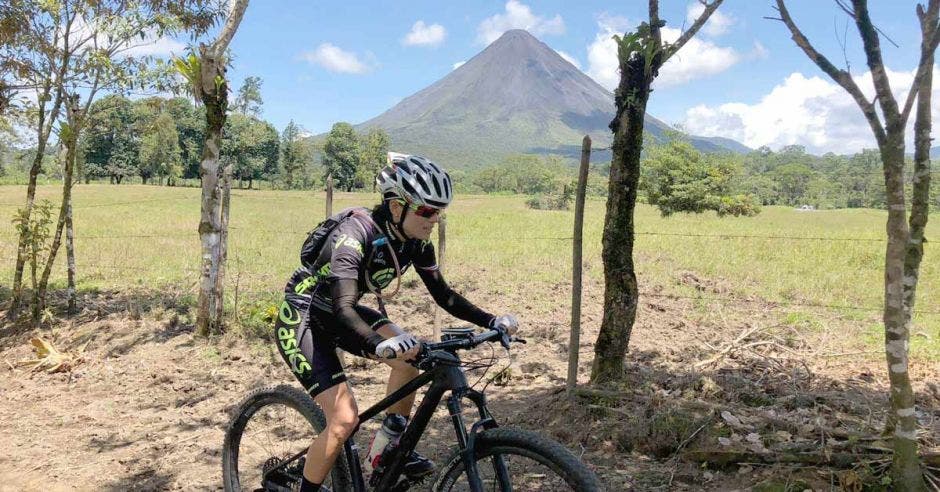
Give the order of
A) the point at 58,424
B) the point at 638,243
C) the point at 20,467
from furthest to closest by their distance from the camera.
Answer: the point at 638,243, the point at 58,424, the point at 20,467

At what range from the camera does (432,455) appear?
507 cm

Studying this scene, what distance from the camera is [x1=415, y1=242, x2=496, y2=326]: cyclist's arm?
11.3 feet

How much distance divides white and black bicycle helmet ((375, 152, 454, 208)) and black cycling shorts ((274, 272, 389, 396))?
704mm

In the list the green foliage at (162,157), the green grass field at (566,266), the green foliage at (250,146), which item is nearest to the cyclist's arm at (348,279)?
the green grass field at (566,266)

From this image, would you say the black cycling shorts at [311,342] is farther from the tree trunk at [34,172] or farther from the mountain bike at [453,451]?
the tree trunk at [34,172]

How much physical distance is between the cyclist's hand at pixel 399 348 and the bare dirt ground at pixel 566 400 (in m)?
2.33

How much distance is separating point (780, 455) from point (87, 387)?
7.58m

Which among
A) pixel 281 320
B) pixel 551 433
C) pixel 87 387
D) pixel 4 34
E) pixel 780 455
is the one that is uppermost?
pixel 4 34

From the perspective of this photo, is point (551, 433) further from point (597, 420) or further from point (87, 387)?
point (87, 387)

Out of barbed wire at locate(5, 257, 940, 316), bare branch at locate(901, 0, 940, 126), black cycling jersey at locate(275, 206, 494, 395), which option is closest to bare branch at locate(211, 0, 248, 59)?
barbed wire at locate(5, 257, 940, 316)

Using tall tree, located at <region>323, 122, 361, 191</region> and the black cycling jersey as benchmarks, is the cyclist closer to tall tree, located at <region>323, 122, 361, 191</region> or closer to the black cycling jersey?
the black cycling jersey

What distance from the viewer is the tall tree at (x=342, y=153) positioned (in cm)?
10494

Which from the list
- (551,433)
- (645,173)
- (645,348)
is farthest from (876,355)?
(645,173)

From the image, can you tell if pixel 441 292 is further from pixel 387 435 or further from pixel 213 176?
pixel 213 176
